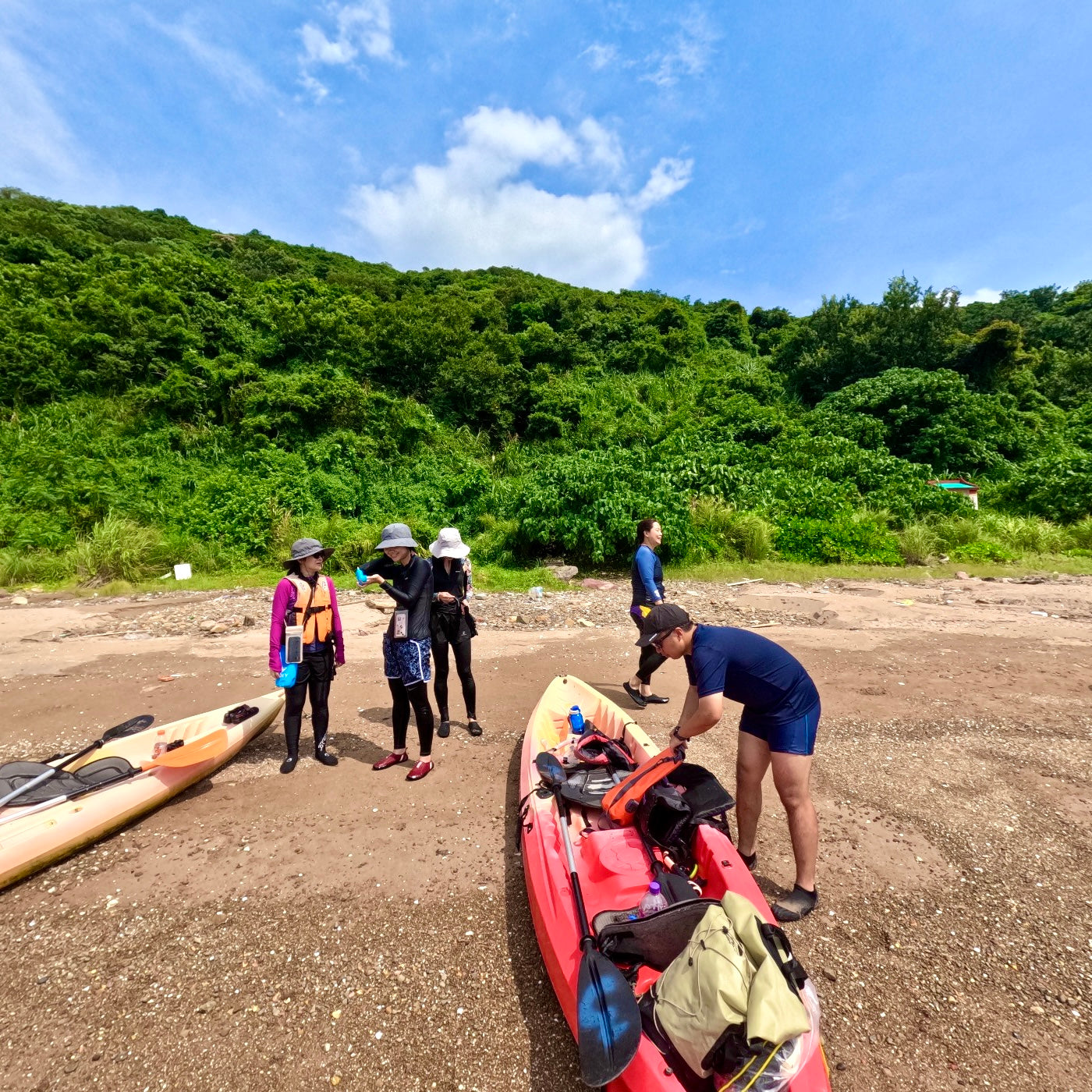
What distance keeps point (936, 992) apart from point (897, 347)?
95.5ft

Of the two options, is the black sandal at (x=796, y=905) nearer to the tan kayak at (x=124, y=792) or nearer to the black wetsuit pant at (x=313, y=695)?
the black wetsuit pant at (x=313, y=695)

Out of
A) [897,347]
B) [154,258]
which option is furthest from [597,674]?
[897,347]

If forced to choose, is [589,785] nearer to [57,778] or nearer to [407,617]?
[407,617]

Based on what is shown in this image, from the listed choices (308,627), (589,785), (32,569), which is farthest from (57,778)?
(32,569)

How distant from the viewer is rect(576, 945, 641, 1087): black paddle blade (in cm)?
182

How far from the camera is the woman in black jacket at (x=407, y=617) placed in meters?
4.01

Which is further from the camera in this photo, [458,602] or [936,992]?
[458,602]

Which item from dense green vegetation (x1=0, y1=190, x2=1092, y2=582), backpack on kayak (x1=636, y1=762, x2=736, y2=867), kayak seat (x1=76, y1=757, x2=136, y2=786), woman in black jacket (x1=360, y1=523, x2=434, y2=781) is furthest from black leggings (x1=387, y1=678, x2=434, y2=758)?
dense green vegetation (x1=0, y1=190, x2=1092, y2=582)

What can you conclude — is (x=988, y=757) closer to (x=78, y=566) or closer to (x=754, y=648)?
(x=754, y=648)

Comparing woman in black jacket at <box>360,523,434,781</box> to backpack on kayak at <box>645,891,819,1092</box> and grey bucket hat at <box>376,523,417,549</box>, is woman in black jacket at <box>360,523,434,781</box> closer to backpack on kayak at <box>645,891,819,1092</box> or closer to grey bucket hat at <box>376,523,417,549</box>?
grey bucket hat at <box>376,523,417,549</box>

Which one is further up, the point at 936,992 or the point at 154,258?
the point at 154,258

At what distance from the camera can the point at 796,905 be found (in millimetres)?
2891

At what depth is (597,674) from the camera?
21.5ft

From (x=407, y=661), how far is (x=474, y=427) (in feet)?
57.6
